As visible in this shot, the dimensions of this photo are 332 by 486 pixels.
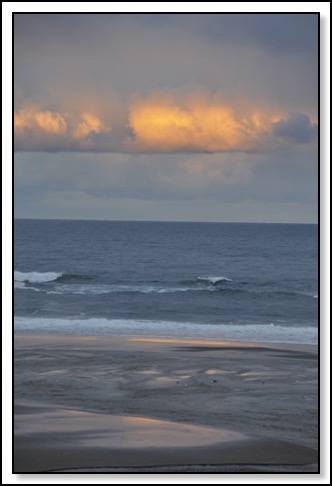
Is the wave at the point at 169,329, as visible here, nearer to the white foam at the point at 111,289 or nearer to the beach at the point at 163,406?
the beach at the point at 163,406

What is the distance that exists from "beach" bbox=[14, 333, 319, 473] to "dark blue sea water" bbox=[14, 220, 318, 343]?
320cm

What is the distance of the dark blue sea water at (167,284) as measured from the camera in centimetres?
2055

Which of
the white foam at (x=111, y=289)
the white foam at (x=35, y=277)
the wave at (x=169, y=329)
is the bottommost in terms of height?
the wave at (x=169, y=329)

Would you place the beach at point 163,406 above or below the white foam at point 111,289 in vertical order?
below

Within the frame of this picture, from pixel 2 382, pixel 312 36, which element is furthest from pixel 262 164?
pixel 2 382

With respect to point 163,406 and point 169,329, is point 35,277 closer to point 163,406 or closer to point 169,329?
point 169,329

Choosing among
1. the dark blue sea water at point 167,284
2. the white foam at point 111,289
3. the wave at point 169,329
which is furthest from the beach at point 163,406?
the white foam at point 111,289

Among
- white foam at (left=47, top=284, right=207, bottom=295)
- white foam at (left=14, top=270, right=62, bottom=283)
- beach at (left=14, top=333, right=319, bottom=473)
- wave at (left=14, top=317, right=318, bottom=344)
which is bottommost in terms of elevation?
beach at (left=14, top=333, right=319, bottom=473)

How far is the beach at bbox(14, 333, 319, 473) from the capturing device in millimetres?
8133

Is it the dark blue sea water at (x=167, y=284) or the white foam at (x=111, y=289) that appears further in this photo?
the white foam at (x=111, y=289)

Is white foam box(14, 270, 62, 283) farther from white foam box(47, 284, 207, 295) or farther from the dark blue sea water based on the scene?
white foam box(47, 284, 207, 295)

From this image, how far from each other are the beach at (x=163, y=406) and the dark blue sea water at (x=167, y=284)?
3204 millimetres

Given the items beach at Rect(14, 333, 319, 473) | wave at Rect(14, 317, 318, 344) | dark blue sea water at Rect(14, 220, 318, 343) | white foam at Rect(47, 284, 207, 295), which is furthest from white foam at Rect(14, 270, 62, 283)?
beach at Rect(14, 333, 319, 473)

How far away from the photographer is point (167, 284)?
33531 mm
